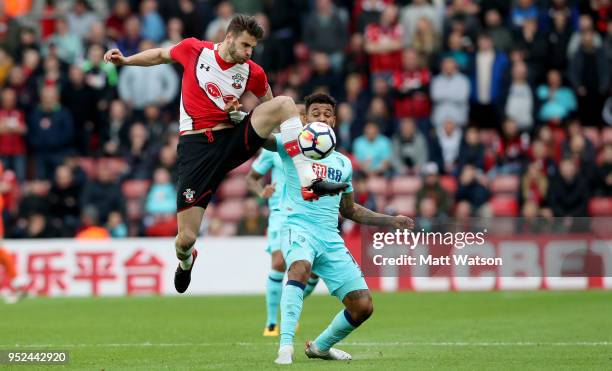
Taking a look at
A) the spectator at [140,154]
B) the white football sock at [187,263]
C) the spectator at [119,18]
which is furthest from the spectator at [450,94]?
the white football sock at [187,263]

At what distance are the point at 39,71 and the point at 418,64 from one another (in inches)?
306

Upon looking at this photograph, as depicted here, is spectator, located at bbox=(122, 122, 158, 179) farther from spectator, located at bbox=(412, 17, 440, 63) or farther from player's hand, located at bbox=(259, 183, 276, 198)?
player's hand, located at bbox=(259, 183, 276, 198)

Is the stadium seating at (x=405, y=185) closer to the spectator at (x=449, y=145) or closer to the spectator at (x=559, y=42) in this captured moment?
the spectator at (x=449, y=145)

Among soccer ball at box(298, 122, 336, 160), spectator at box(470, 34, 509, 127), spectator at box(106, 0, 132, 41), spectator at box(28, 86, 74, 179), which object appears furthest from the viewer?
spectator at box(106, 0, 132, 41)

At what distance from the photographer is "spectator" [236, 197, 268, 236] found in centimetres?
2292

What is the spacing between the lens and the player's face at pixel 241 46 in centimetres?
1205

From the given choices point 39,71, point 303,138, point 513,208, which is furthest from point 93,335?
point 39,71

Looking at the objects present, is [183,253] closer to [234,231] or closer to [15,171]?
[234,231]

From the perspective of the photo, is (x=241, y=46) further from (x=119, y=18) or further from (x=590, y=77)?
(x=119, y=18)

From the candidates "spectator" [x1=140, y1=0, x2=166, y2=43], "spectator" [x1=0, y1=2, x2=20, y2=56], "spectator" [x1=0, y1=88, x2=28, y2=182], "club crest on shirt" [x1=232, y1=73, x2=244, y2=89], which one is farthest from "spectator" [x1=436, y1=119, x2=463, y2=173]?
"club crest on shirt" [x1=232, y1=73, x2=244, y2=89]

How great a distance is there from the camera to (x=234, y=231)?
23.7m

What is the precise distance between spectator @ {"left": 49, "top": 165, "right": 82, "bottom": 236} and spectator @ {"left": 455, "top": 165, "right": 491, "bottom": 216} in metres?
7.31

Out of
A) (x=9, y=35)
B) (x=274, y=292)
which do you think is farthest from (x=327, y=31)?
(x=274, y=292)

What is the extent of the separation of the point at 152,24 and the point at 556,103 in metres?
8.38
